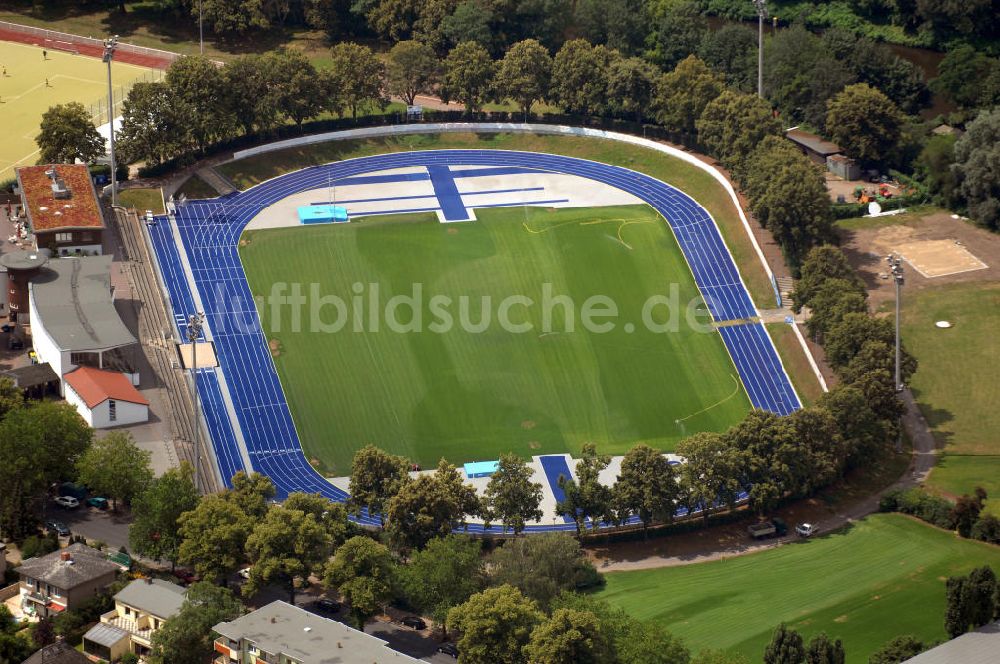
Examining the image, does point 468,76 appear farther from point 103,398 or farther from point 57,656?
point 57,656

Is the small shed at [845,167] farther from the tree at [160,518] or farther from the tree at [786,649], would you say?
the tree at [160,518]

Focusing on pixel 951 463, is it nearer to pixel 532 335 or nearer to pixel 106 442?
pixel 532 335

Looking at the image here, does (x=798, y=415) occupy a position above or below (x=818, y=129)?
below

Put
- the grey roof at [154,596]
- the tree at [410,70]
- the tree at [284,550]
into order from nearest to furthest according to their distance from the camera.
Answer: the grey roof at [154,596], the tree at [284,550], the tree at [410,70]

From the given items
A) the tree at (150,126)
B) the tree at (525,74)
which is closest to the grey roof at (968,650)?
the tree at (525,74)

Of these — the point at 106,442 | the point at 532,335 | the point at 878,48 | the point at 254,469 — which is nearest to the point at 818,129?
the point at 878,48

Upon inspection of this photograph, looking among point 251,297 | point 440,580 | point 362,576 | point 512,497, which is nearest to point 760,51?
point 251,297
